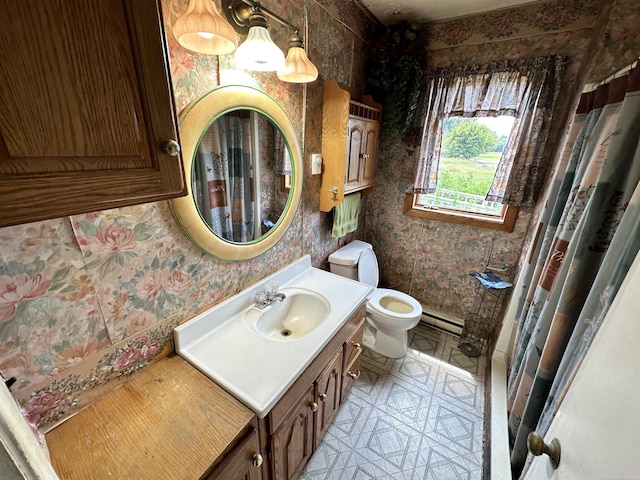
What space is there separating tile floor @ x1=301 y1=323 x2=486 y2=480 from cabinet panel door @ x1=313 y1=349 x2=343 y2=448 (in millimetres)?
155

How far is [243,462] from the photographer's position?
2.62 feet

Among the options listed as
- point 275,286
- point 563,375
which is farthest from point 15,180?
point 563,375

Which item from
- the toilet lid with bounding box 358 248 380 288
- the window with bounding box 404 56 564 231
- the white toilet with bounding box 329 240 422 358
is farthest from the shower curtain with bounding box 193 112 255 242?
the window with bounding box 404 56 564 231

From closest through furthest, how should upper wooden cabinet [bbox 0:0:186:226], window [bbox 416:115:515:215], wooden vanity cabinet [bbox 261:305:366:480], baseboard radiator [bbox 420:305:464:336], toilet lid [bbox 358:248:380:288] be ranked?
upper wooden cabinet [bbox 0:0:186:226]
wooden vanity cabinet [bbox 261:305:366:480]
window [bbox 416:115:515:215]
toilet lid [bbox 358:248:380:288]
baseboard radiator [bbox 420:305:464:336]

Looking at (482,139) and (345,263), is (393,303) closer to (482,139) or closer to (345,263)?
(345,263)

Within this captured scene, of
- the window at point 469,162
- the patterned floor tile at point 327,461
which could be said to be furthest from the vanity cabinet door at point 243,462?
the window at point 469,162

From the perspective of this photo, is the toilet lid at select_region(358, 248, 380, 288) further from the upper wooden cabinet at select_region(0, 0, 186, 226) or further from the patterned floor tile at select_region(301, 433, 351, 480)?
the upper wooden cabinet at select_region(0, 0, 186, 226)

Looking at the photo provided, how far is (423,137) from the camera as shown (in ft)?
6.61

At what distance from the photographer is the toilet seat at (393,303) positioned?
196cm

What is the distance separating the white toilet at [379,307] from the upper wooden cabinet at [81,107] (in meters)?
1.57

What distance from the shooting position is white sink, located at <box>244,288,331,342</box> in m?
1.29

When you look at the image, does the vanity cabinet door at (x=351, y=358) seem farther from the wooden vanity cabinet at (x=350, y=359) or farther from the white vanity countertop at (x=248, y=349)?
the white vanity countertop at (x=248, y=349)

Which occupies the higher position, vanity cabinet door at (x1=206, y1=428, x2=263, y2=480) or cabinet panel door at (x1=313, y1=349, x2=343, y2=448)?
vanity cabinet door at (x1=206, y1=428, x2=263, y2=480)

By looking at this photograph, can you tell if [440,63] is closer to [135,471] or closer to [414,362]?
[414,362]
